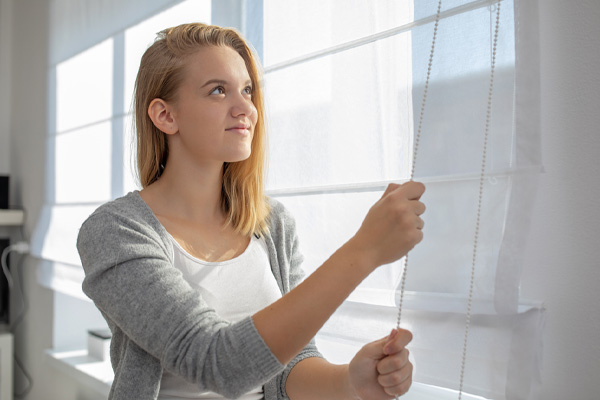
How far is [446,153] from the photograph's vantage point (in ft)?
3.13

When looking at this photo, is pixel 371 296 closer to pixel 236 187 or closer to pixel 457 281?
pixel 457 281

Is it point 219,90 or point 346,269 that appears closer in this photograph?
point 346,269

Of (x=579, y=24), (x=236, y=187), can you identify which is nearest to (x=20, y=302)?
(x=236, y=187)

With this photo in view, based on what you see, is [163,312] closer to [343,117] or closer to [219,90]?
[219,90]

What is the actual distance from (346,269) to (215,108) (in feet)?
1.34

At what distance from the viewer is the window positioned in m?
0.87

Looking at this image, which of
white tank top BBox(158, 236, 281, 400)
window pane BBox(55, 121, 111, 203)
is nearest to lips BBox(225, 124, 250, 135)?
white tank top BBox(158, 236, 281, 400)

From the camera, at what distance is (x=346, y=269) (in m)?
0.72

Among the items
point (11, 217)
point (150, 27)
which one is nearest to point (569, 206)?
point (150, 27)

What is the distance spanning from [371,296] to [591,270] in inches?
16.9

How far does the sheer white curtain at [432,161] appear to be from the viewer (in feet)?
2.85

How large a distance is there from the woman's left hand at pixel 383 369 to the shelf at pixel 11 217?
2413mm

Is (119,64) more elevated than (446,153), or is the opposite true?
(119,64)

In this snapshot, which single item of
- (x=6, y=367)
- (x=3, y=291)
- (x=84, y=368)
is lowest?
(x=6, y=367)
